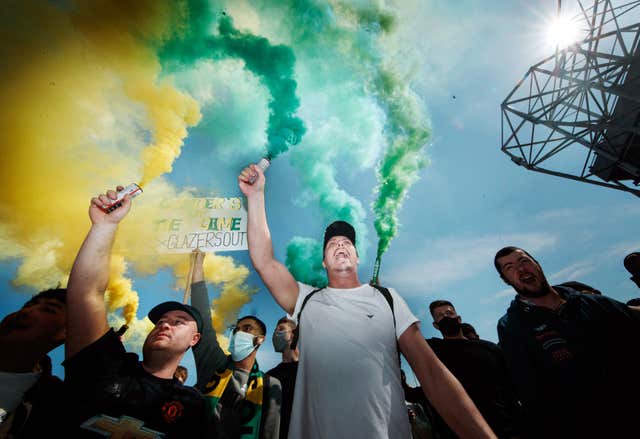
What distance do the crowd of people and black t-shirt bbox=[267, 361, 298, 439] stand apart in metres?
0.04

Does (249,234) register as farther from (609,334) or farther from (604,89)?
(604,89)

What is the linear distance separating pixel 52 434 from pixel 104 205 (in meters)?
2.24

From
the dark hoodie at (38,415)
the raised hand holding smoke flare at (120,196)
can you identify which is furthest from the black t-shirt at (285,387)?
the raised hand holding smoke flare at (120,196)

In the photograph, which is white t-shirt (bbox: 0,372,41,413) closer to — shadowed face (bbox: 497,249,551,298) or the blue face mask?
the blue face mask

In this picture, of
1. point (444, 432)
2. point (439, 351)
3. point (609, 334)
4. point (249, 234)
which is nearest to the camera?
point (249, 234)

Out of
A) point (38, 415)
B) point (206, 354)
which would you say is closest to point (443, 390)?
point (38, 415)

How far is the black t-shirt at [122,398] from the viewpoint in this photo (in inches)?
92.9

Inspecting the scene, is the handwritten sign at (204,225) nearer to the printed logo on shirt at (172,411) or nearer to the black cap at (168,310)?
the black cap at (168,310)

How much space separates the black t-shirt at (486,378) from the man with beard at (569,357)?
0.26 metres

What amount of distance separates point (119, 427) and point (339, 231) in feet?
9.55

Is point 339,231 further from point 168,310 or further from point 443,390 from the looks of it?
point 168,310

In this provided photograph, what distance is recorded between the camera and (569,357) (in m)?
3.20

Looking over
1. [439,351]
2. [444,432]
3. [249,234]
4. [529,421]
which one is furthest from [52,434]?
[529,421]

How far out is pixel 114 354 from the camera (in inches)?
104
